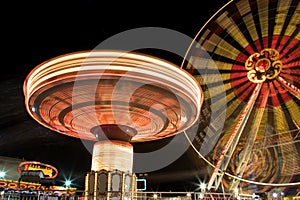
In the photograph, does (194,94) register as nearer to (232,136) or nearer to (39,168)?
(232,136)

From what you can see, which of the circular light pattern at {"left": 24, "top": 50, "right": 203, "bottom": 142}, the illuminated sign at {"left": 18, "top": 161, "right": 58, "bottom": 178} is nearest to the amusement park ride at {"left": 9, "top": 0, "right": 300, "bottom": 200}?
the circular light pattern at {"left": 24, "top": 50, "right": 203, "bottom": 142}

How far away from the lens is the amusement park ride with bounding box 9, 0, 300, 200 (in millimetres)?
9055

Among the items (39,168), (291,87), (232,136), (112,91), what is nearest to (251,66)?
(291,87)

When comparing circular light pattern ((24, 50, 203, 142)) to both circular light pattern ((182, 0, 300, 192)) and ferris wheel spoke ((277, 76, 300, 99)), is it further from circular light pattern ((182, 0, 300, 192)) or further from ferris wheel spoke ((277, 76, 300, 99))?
ferris wheel spoke ((277, 76, 300, 99))

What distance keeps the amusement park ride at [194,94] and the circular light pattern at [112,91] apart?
0.09 ft

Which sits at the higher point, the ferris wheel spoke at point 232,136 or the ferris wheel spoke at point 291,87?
the ferris wheel spoke at point 291,87

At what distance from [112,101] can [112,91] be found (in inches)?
28.5

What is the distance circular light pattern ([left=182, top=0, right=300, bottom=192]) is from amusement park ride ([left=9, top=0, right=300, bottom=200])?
0.05m

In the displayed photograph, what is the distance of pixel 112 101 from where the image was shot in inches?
407

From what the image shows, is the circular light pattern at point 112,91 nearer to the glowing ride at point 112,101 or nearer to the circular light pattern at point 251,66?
the glowing ride at point 112,101

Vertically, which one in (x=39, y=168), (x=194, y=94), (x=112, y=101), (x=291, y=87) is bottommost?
(x=112, y=101)

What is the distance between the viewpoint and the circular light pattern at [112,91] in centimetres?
878

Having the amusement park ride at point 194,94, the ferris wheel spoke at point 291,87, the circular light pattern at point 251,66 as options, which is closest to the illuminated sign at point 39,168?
the amusement park ride at point 194,94

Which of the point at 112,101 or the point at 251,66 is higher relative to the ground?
the point at 251,66
